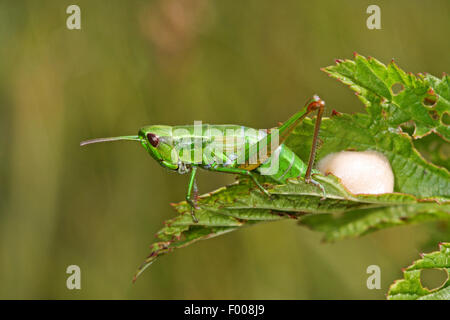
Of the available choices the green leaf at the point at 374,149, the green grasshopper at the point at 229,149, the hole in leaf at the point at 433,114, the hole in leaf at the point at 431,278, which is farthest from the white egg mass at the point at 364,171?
the hole in leaf at the point at 431,278

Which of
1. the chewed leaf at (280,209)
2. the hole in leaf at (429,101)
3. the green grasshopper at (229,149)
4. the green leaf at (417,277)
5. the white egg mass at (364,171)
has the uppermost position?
the hole in leaf at (429,101)

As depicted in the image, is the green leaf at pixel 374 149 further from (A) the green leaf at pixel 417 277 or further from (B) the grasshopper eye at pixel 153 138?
(B) the grasshopper eye at pixel 153 138

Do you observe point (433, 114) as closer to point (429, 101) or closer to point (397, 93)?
point (429, 101)

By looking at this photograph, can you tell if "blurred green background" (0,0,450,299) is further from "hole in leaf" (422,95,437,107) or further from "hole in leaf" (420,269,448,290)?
"hole in leaf" (422,95,437,107)

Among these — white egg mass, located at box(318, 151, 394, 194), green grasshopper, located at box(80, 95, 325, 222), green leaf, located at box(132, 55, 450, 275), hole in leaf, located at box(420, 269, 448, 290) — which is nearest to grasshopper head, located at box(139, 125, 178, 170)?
green grasshopper, located at box(80, 95, 325, 222)

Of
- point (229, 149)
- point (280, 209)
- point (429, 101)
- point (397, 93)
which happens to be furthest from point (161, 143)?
point (429, 101)

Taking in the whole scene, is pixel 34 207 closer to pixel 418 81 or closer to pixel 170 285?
pixel 170 285
